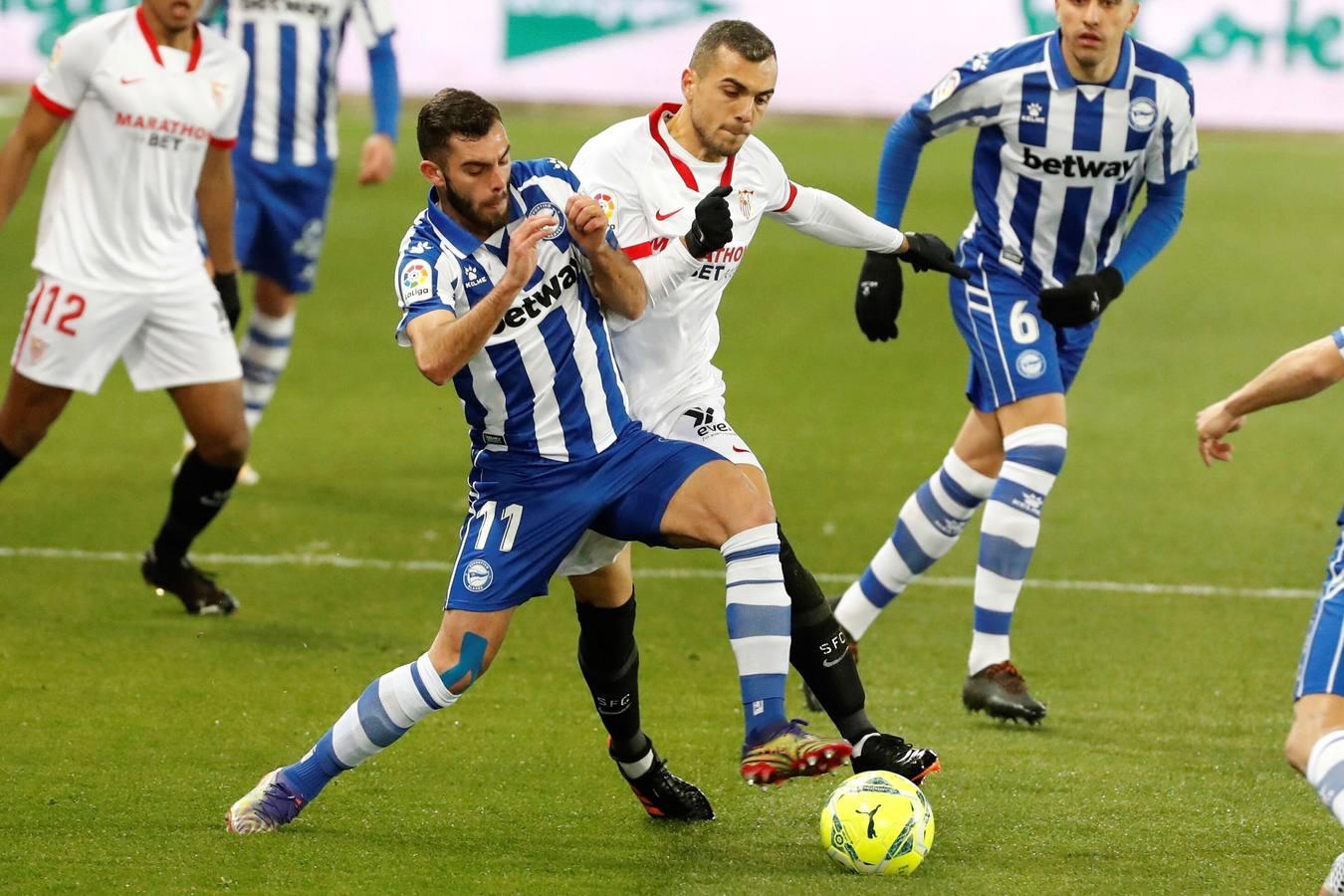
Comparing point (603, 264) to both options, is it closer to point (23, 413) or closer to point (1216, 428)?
point (1216, 428)

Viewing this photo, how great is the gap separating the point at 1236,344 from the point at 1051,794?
8756 millimetres

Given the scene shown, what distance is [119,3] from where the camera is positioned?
61.0 feet

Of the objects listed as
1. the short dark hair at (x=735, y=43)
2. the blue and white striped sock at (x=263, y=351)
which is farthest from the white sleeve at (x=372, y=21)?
the short dark hair at (x=735, y=43)

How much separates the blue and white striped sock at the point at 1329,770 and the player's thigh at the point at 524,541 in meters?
1.74

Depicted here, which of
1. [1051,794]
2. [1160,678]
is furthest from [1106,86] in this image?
[1051,794]

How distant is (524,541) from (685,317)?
32.9 inches

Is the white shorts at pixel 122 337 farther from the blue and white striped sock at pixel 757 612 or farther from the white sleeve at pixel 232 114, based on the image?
the blue and white striped sock at pixel 757 612

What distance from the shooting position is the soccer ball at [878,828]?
15.2 feet

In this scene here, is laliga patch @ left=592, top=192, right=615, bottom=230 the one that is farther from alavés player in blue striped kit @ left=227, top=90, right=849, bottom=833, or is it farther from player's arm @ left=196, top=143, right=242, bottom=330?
player's arm @ left=196, top=143, right=242, bottom=330

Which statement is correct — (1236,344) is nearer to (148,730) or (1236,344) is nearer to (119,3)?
(148,730)

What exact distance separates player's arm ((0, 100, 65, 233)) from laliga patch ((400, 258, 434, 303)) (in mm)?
2575

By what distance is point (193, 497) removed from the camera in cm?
721

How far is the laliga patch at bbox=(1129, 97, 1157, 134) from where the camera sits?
6.41m

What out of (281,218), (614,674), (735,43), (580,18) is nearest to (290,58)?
(281,218)
